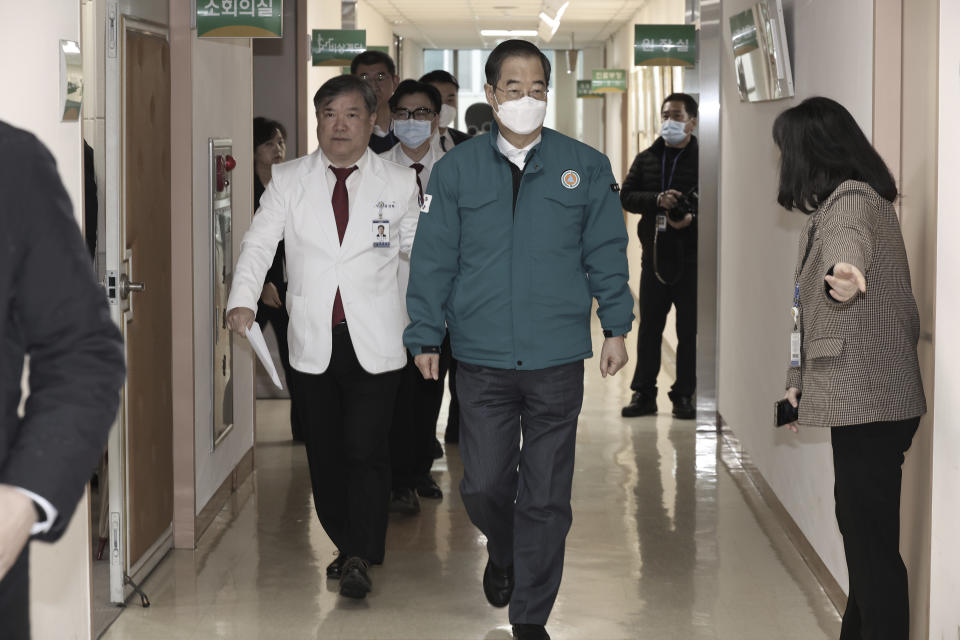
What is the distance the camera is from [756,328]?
5664 mm

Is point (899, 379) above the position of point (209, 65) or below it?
below

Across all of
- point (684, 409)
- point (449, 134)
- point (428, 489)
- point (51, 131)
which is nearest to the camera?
point (51, 131)

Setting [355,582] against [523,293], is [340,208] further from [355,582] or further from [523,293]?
[355,582]

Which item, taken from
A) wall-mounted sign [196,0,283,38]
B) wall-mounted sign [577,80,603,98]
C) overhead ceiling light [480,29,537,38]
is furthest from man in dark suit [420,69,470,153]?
overhead ceiling light [480,29,537,38]

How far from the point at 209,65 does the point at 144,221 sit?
0.92m

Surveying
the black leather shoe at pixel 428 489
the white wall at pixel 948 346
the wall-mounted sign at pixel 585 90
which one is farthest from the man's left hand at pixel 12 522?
the wall-mounted sign at pixel 585 90

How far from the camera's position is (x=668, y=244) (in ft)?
23.9

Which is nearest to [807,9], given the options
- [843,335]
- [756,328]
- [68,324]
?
[756,328]

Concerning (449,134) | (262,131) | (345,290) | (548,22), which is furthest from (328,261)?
(548,22)

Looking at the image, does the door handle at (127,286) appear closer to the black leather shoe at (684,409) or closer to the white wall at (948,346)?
the white wall at (948,346)

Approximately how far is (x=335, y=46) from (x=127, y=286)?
A: 4.79 m

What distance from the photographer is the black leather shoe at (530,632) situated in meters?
3.64

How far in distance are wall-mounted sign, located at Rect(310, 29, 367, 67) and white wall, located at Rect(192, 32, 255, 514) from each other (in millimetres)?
2642

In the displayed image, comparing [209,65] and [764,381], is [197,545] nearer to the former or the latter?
[209,65]
